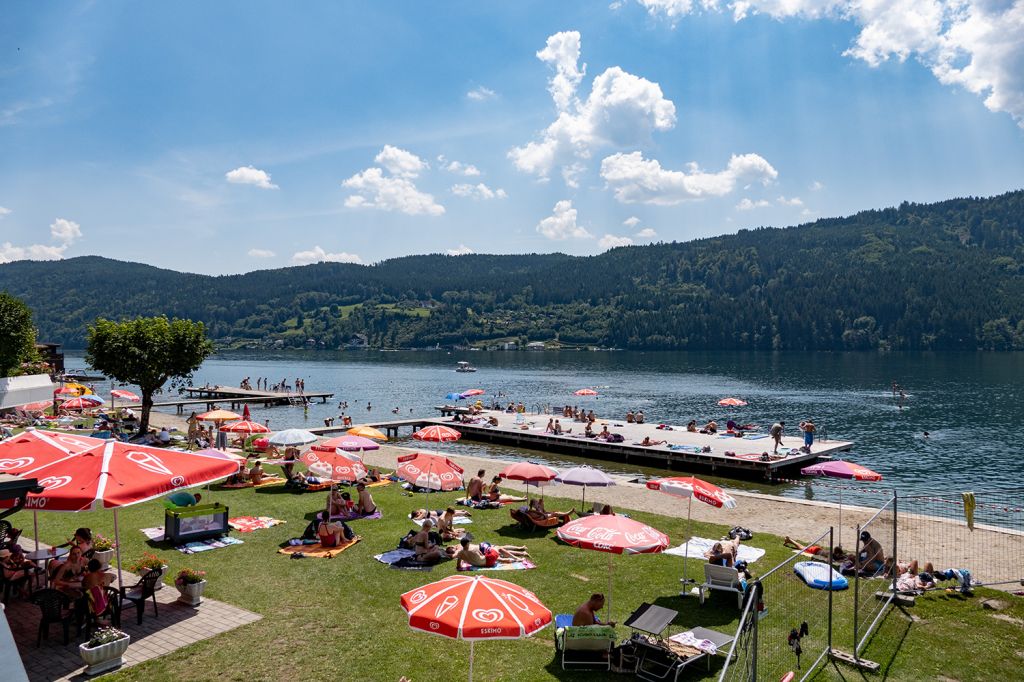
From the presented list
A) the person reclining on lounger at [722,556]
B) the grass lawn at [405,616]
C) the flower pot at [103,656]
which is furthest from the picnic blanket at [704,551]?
the flower pot at [103,656]

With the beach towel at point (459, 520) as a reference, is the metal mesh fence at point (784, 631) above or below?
above

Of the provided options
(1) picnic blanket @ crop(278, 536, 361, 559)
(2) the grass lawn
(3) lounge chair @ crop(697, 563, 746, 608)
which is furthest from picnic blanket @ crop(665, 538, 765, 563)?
(1) picnic blanket @ crop(278, 536, 361, 559)

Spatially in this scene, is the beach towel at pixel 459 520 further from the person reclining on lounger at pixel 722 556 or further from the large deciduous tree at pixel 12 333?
the large deciduous tree at pixel 12 333

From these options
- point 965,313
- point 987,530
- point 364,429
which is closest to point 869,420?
point 987,530

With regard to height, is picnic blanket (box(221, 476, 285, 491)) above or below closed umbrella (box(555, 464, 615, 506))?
below

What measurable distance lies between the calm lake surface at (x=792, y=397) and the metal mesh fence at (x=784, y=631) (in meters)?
22.4

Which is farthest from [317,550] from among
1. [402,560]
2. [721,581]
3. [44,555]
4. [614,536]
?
[721,581]

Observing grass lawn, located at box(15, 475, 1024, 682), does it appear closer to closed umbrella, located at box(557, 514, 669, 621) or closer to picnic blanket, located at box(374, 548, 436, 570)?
picnic blanket, located at box(374, 548, 436, 570)

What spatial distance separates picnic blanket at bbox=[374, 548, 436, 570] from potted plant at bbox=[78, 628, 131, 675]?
612 cm

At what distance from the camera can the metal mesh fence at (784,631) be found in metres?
8.48

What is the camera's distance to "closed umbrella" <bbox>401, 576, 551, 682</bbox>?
25.7 feet

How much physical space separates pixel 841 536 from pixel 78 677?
18.7 metres

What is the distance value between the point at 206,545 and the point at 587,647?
33.8 feet

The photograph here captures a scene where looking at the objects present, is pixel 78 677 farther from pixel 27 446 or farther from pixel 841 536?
pixel 841 536
